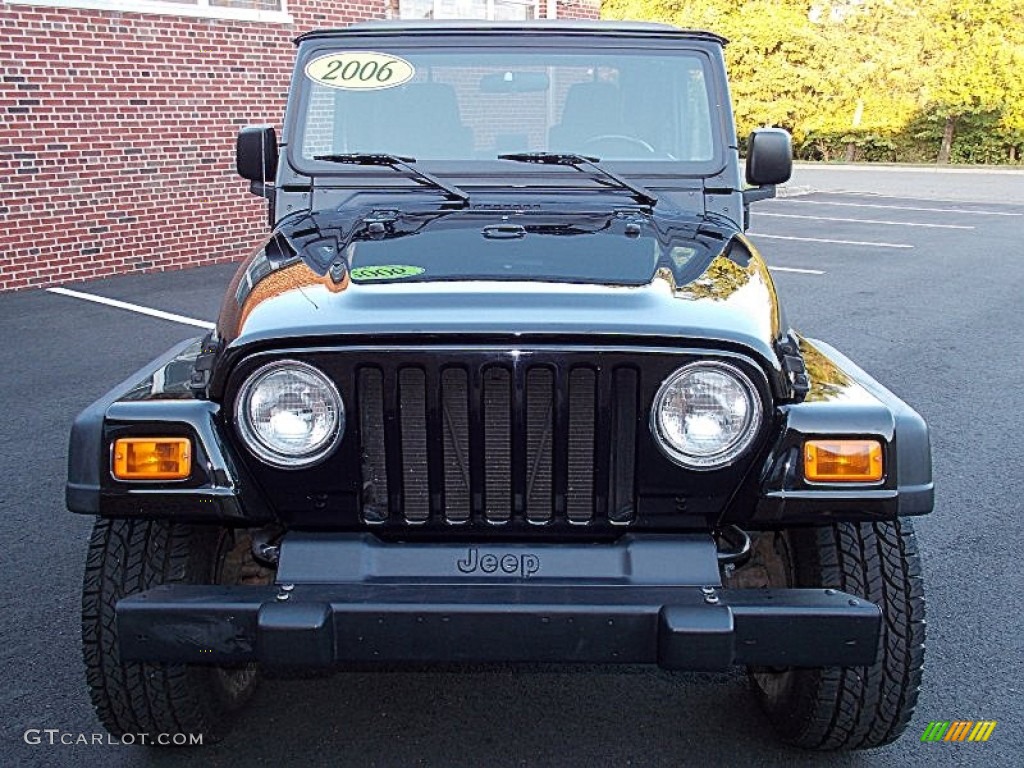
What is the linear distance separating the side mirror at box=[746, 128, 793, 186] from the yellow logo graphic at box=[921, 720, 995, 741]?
1.82 m

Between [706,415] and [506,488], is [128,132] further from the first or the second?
[706,415]

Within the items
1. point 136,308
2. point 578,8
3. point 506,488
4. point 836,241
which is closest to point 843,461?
point 506,488

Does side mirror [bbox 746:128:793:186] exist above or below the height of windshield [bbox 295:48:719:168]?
below

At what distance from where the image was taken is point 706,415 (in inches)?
92.4

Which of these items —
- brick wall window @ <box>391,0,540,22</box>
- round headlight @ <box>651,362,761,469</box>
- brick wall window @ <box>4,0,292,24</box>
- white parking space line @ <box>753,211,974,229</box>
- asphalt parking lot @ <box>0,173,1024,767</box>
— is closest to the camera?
round headlight @ <box>651,362,761,469</box>

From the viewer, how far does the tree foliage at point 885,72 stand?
106 feet

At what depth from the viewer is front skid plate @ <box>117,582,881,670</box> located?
2.22m

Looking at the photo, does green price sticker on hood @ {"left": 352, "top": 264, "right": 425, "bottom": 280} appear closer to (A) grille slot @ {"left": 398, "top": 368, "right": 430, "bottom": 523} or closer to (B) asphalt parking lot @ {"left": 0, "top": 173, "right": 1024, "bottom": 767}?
(A) grille slot @ {"left": 398, "top": 368, "right": 430, "bottom": 523}

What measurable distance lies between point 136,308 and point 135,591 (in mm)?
6845

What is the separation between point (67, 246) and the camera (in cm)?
1004

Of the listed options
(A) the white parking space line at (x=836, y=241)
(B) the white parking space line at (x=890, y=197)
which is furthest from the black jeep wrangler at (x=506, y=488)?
(B) the white parking space line at (x=890, y=197)

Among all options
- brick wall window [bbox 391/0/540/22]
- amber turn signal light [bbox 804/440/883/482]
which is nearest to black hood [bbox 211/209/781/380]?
amber turn signal light [bbox 804/440/883/482]

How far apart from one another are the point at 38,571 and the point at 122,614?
1.93 m

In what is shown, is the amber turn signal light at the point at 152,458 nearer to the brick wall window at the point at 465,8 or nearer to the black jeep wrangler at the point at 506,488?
the black jeep wrangler at the point at 506,488
